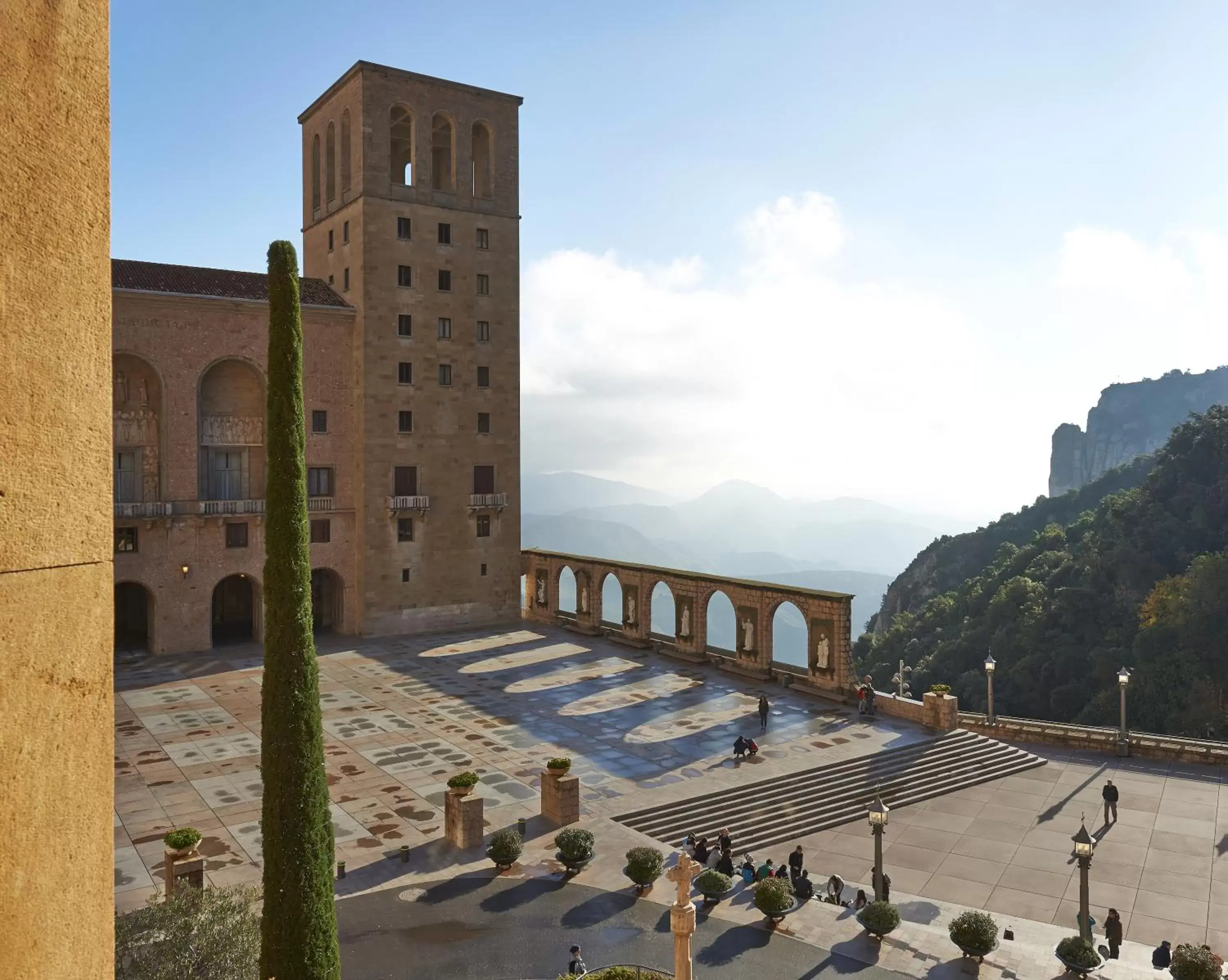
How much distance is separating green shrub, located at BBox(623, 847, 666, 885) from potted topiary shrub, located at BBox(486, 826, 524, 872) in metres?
2.56

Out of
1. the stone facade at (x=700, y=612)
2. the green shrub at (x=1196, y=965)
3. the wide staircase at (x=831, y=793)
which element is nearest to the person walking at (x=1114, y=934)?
the green shrub at (x=1196, y=965)

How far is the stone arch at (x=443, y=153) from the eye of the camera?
4759 centimetres

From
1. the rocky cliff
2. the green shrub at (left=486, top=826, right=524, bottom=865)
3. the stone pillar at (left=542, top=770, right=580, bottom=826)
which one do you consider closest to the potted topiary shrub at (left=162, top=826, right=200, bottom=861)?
the green shrub at (left=486, top=826, right=524, bottom=865)

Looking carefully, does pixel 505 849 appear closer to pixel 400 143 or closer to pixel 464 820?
pixel 464 820

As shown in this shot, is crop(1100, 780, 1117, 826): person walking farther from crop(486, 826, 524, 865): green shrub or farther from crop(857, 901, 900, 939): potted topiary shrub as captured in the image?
crop(486, 826, 524, 865): green shrub

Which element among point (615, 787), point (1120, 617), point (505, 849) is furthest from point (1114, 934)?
point (1120, 617)

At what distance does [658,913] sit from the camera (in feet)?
63.8

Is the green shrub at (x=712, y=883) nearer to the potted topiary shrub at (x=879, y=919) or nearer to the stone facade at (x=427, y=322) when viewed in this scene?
the potted topiary shrub at (x=879, y=919)

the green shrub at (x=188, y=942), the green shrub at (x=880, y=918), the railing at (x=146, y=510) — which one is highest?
the railing at (x=146, y=510)

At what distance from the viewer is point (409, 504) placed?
4566 centimetres

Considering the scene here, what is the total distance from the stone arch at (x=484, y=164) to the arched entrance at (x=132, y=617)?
2620 cm

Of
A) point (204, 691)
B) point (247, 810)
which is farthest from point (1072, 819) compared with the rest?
point (204, 691)

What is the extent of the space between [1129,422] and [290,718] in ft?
527

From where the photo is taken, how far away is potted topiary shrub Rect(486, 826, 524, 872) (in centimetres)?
2055
